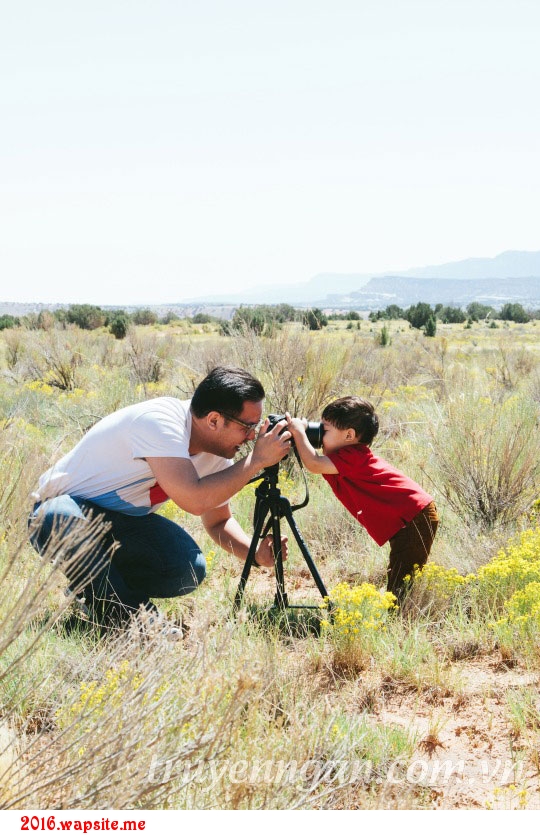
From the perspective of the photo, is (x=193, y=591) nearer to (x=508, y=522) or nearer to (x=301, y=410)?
(x=508, y=522)

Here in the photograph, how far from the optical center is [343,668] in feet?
11.7

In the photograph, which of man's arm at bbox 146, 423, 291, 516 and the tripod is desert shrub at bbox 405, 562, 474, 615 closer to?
the tripod

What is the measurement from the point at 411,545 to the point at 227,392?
4.69 ft

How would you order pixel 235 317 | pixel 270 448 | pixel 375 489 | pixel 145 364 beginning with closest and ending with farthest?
pixel 270 448 → pixel 375 489 → pixel 235 317 → pixel 145 364

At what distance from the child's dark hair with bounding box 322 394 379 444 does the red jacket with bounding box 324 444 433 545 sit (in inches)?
5.2

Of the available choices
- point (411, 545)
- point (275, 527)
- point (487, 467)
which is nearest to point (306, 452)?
point (275, 527)

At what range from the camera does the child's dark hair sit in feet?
13.8

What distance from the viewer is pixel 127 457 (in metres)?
4.00

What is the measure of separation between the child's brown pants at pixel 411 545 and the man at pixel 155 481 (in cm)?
72

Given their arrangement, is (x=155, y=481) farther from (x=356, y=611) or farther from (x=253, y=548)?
(x=356, y=611)

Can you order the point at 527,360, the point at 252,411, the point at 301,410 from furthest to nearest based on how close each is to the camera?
1. the point at 527,360
2. the point at 301,410
3. the point at 252,411

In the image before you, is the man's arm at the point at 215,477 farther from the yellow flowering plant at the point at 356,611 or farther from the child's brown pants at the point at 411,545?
the child's brown pants at the point at 411,545
